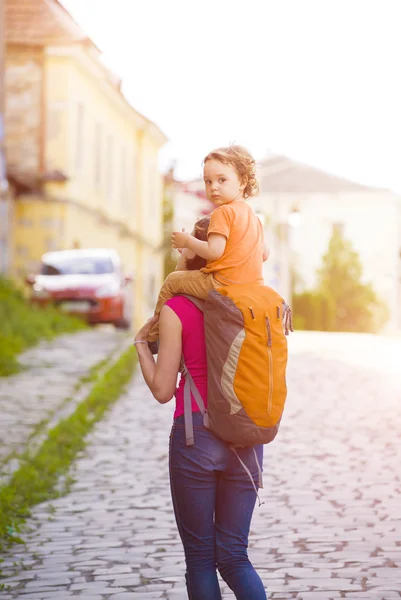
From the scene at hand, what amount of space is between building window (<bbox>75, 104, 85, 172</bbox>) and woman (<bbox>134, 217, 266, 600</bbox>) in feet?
90.5

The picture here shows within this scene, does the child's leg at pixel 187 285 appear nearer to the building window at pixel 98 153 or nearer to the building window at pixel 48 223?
the building window at pixel 48 223

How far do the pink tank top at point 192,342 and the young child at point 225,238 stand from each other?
0.05 m

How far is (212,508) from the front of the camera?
12.8ft

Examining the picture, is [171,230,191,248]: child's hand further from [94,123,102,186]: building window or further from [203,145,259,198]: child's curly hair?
[94,123,102,186]: building window

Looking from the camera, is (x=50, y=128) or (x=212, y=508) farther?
(x=50, y=128)

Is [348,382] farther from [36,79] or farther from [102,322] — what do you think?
[36,79]

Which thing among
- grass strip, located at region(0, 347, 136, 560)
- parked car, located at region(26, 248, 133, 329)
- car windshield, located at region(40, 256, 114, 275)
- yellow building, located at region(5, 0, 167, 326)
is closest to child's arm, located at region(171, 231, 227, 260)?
grass strip, located at region(0, 347, 136, 560)

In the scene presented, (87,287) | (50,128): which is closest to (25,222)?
(50,128)

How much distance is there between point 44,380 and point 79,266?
9.97 m

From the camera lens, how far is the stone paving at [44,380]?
409 inches

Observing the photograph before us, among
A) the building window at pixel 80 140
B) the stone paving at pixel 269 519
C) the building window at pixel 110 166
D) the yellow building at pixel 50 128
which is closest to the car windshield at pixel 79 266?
the yellow building at pixel 50 128

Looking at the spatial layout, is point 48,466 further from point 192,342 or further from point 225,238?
point 225,238

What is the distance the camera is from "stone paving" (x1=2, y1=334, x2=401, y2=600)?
18.2 feet

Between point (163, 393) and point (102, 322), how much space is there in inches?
783
